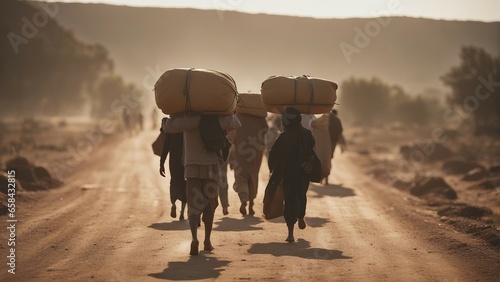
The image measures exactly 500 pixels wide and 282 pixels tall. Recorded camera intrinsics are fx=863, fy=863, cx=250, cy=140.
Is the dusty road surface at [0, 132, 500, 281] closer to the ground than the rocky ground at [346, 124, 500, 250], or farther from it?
closer to the ground


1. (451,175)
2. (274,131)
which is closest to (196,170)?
(274,131)

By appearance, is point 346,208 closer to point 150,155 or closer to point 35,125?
point 150,155

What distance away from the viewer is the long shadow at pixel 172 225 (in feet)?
45.8

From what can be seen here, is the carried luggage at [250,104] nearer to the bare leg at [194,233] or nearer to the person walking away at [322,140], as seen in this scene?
the person walking away at [322,140]

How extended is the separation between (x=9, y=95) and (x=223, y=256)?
164 ft

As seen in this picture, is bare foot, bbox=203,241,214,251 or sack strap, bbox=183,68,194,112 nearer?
sack strap, bbox=183,68,194,112

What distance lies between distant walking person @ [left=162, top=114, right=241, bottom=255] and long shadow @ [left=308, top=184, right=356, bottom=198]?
28.3 ft

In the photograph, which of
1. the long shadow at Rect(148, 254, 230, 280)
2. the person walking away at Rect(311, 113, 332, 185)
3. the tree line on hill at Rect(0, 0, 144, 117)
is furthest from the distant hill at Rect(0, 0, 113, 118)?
the long shadow at Rect(148, 254, 230, 280)

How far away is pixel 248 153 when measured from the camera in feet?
50.7

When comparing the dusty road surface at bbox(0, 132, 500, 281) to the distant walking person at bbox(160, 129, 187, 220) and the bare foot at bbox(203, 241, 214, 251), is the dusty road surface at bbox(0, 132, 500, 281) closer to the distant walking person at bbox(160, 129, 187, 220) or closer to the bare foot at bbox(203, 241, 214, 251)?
the bare foot at bbox(203, 241, 214, 251)

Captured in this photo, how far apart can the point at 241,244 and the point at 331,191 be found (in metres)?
9.28

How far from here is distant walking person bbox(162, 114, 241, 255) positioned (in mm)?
11320

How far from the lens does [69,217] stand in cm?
1564

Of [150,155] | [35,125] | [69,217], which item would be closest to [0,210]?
[69,217]
